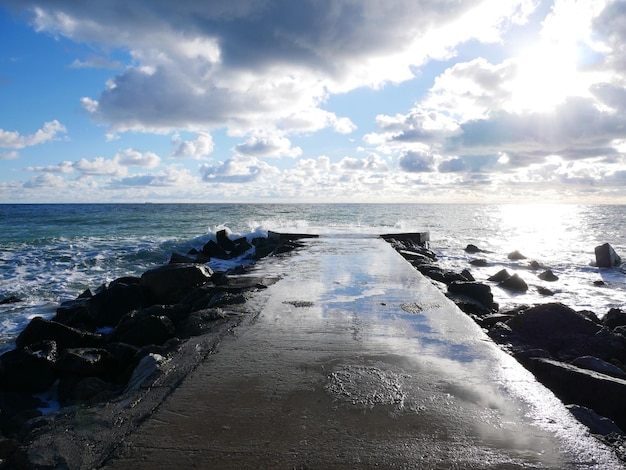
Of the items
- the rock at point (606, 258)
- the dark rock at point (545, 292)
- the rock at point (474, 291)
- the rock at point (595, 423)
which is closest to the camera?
the rock at point (595, 423)

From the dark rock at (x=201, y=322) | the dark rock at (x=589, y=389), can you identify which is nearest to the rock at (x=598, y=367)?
the dark rock at (x=589, y=389)

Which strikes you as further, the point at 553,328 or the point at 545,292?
the point at 545,292

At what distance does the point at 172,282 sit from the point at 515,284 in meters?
7.37

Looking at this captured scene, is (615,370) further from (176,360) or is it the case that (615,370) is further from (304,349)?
(176,360)

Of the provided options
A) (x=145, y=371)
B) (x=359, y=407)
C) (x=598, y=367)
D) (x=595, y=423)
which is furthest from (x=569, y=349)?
(x=145, y=371)

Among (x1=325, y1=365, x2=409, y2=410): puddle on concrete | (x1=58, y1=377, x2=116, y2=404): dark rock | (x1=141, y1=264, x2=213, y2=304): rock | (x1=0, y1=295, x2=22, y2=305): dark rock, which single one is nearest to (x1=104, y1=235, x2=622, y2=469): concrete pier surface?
(x1=325, y1=365, x2=409, y2=410): puddle on concrete

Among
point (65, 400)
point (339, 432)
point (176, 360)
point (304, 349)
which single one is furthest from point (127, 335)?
point (339, 432)

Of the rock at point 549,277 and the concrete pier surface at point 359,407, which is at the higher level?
the concrete pier surface at point 359,407

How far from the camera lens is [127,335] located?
4.78 meters

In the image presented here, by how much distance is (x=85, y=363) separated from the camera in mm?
4113

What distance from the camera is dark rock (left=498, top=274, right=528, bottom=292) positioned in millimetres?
10078

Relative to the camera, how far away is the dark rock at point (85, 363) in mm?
4121

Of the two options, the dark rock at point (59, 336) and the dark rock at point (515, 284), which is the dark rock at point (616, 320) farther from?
the dark rock at point (59, 336)

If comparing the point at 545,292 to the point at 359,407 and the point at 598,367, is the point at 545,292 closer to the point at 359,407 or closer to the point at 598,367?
the point at 598,367
